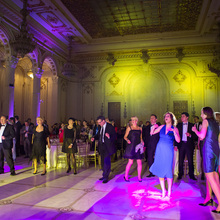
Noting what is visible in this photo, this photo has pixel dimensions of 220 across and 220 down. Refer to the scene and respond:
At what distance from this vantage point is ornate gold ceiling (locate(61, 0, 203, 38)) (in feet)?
28.5

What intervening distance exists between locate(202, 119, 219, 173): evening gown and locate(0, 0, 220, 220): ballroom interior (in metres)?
0.69

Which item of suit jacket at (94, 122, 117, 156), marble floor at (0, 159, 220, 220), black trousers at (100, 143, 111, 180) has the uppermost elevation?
suit jacket at (94, 122, 117, 156)

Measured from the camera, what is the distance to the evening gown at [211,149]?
3133mm

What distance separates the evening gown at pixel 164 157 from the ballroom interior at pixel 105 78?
18.6 inches

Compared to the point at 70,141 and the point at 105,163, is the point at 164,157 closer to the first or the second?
the point at 105,163

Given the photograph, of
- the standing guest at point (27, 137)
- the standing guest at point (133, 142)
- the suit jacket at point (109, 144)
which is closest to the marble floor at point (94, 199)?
the standing guest at point (133, 142)

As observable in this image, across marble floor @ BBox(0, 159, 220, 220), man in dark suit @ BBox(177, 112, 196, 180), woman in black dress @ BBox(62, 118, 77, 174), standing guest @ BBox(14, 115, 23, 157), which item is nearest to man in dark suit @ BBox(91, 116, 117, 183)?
marble floor @ BBox(0, 159, 220, 220)

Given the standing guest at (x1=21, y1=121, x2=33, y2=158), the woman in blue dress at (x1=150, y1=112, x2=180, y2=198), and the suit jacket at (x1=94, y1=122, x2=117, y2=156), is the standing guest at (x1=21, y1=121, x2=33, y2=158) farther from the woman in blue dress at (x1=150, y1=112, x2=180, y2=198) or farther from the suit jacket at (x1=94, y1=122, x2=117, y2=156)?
the woman in blue dress at (x1=150, y1=112, x2=180, y2=198)

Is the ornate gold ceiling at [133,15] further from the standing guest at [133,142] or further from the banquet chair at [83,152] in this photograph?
the standing guest at [133,142]

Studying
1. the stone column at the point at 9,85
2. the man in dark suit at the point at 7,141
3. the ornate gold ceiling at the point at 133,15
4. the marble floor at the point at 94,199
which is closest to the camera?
the marble floor at the point at 94,199

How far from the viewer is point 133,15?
9.67 metres

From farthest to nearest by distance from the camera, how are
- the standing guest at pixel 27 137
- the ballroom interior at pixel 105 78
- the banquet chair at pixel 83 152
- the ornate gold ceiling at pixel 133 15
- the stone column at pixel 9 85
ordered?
the ornate gold ceiling at pixel 133 15, the stone column at pixel 9 85, the standing guest at pixel 27 137, the banquet chair at pixel 83 152, the ballroom interior at pixel 105 78

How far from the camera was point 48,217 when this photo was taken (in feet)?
9.46

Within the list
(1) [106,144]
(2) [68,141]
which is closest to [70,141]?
(2) [68,141]
